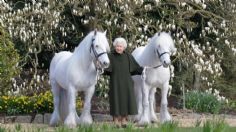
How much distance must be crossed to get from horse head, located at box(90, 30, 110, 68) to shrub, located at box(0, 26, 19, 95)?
318cm

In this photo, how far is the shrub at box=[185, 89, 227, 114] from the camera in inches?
571

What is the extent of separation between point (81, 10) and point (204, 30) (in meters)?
3.43

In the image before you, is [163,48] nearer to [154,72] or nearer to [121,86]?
[154,72]

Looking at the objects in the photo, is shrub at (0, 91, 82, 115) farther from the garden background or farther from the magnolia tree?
the magnolia tree

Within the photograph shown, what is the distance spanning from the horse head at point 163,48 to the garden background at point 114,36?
2.85 m

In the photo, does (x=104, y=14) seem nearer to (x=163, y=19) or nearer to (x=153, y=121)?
(x=163, y=19)

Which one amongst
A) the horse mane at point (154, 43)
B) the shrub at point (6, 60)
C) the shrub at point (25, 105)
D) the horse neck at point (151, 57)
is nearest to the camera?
the horse mane at point (154, 43)

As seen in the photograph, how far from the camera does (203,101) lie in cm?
1461

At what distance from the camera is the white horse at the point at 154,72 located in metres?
10.9

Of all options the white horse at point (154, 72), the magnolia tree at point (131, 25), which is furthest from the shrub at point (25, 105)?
the white horse at point (154, 72)

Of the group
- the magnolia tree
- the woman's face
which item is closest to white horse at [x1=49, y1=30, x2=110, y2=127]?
the woman's face

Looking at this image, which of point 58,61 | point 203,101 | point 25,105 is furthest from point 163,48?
point 203,101

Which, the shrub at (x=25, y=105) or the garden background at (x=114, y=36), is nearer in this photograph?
the shrub at (x=25, y=105)

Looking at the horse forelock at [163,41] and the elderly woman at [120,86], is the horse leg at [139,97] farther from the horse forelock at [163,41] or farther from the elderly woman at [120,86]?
the horse forelock at [163,41]
